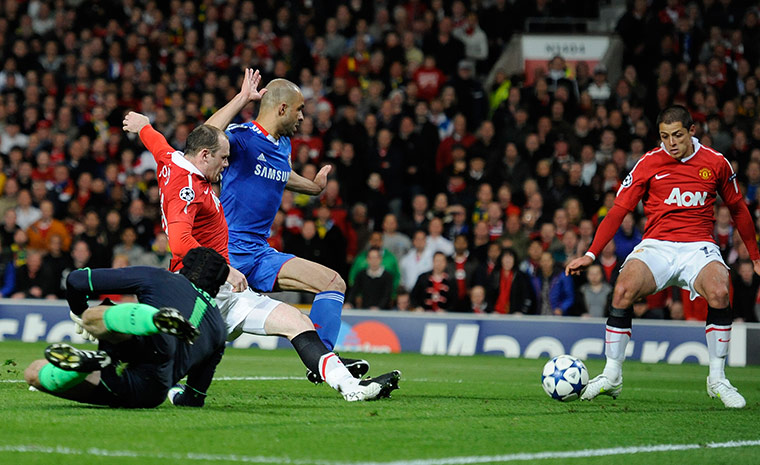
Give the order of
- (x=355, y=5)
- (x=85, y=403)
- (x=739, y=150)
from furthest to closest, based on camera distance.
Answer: (x=355, y=5) < (x=739, y=150) < (x=85, y=403)

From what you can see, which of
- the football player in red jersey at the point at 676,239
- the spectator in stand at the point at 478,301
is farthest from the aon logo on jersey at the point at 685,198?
the spectator in stand at the point at 478,301

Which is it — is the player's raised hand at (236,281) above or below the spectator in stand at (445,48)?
below

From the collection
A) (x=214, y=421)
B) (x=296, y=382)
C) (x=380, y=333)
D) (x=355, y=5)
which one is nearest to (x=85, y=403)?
(x=214, y=421)

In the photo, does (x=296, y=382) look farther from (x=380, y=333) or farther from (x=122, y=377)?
(x=380, y=333)

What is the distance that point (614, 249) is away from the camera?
610 inches

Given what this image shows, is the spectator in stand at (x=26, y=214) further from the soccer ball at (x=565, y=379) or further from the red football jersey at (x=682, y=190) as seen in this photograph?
the soccer ball at (x=565, y=379)

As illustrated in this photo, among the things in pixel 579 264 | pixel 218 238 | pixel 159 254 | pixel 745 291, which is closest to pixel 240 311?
pixel 218 238

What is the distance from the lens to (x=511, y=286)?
50.8 ft

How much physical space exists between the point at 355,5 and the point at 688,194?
1312 cm

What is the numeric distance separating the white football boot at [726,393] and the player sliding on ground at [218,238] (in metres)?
2.59

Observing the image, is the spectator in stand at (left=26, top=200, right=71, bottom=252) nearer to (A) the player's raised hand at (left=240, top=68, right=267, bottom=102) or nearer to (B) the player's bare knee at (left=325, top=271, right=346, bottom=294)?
(A) the player's raised hand at (left=240, top=68, right=267, bottom=102)

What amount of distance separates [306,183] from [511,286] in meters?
6.75

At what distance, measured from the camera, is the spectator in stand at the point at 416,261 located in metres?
16.2

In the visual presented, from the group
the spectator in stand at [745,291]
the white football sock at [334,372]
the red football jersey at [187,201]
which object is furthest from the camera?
the spectator in stand at [745,291]
